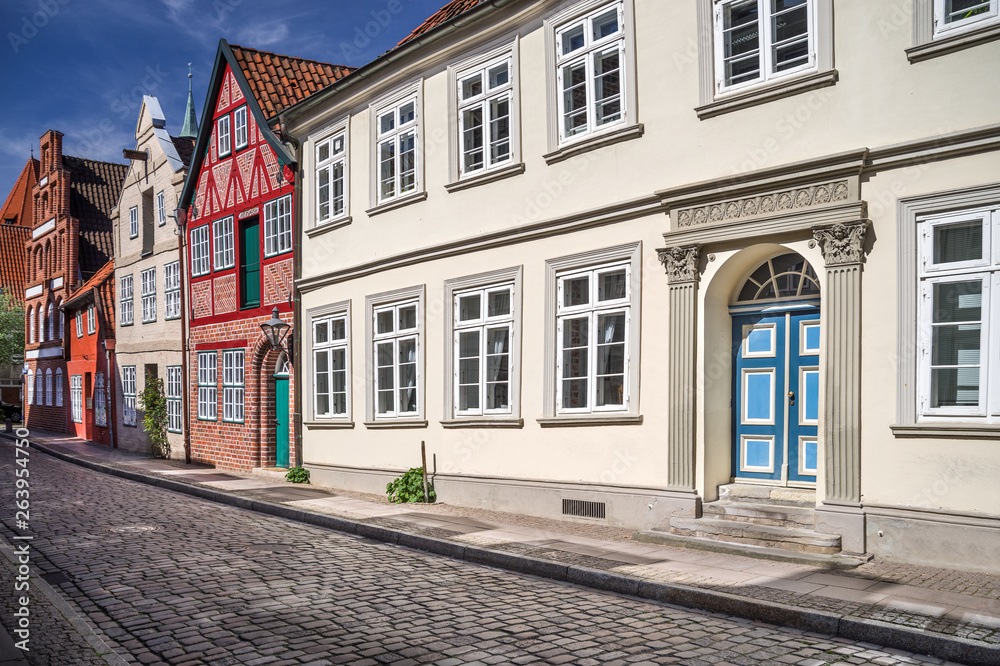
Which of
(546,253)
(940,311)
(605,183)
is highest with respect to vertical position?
(605,183)

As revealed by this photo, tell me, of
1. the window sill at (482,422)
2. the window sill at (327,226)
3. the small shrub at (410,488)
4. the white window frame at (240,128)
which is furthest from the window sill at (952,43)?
the white window frame at (240,128)

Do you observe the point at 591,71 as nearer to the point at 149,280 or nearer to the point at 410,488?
the point at 410,488

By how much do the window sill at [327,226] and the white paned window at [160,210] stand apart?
955 cm

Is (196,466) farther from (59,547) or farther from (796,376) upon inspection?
(796,376)

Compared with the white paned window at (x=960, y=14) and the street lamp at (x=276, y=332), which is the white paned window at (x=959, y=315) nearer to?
the white paned window at (x=960, y=14)

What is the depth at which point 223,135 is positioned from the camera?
22031 mm

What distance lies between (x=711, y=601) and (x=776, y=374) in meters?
3.60

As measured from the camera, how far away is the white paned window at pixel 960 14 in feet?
26.5

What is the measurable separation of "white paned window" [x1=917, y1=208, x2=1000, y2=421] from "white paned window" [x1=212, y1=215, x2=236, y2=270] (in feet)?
54.9

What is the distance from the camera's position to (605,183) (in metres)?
11.5

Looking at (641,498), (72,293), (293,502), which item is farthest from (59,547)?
(72,293)

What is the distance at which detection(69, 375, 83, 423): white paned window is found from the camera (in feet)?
116

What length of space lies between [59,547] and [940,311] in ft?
32.8

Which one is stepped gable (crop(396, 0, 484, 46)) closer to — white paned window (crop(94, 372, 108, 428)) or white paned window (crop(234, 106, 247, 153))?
white paned window (crop(234, 106, 247, 153))
